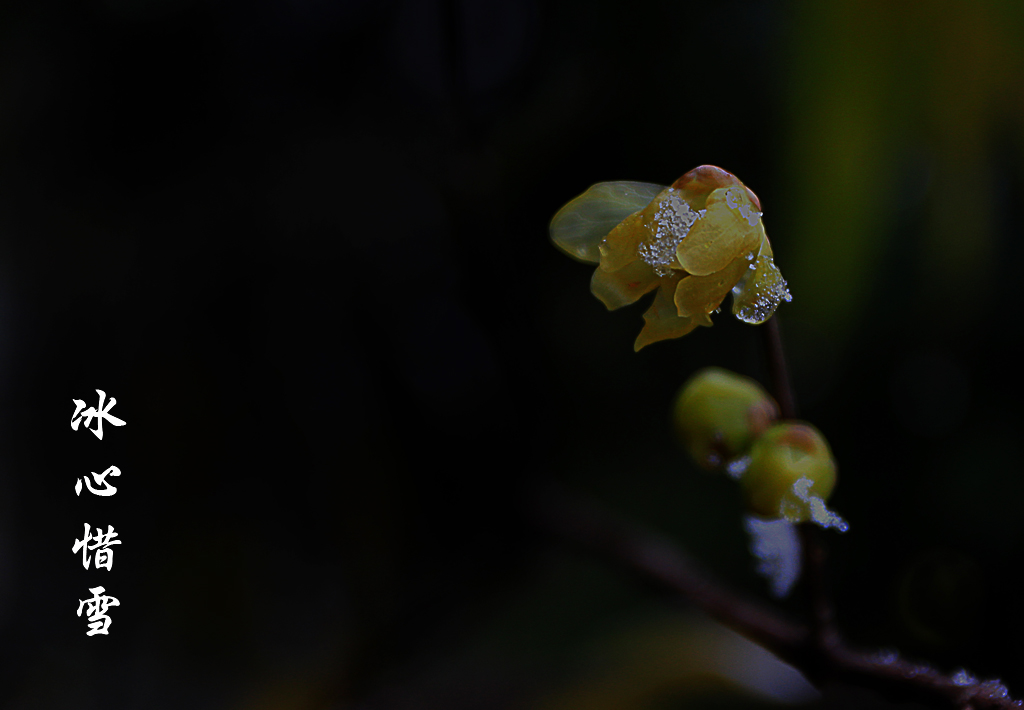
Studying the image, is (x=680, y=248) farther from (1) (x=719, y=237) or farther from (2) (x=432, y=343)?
(2) (x=432, y=343)

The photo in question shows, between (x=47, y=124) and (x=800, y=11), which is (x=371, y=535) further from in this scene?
(x=800, y=11)

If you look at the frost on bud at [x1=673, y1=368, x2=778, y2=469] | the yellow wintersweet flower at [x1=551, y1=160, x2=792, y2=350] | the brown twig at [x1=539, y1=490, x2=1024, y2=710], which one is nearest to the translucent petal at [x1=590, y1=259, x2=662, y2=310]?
the yellow wintersweet flower at [x1=551, y1=160, x2=792, y2=350]

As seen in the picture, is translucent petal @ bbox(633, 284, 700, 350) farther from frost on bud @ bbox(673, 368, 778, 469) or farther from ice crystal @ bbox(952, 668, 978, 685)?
ice crystal @ bbox(952, 668, 978, 685)

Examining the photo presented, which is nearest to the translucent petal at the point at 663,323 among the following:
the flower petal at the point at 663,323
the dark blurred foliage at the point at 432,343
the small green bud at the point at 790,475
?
the flower petal at the point at 663,323

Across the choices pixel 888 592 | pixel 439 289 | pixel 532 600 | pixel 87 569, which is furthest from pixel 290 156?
pixel 888 592

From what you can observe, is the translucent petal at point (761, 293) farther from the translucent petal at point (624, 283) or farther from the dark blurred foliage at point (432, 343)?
the dark blurred foliage at point (432, 343)

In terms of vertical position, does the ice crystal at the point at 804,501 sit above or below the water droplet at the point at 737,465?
below

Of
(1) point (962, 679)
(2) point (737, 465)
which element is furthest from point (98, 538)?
(1) point (962, 679)
